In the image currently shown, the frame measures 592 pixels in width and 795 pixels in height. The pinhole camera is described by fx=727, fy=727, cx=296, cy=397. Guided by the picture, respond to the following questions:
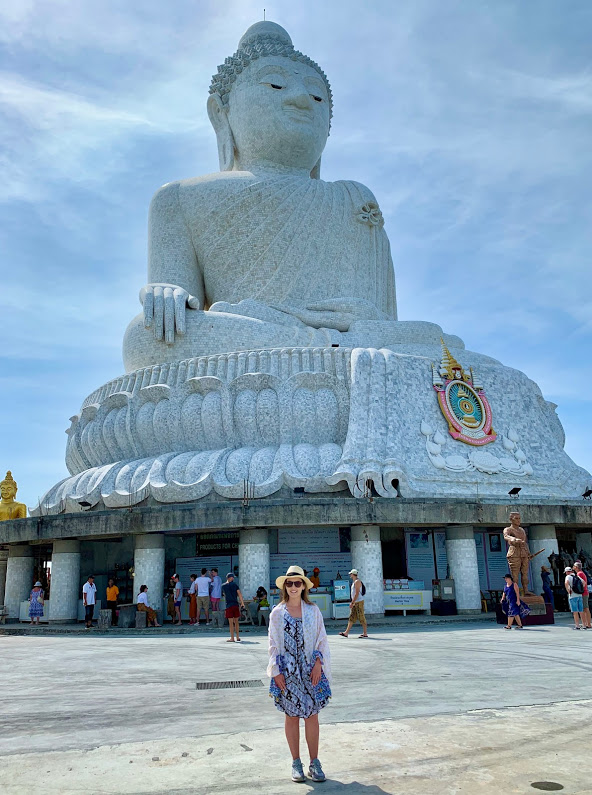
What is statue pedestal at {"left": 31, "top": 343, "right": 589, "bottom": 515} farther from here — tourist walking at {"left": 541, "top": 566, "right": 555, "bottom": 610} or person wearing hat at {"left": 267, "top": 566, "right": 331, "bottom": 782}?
person wearing hat at {"left": 267, "top": 566, "right": 331, "bottom": 782}

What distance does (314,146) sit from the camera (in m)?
21.8

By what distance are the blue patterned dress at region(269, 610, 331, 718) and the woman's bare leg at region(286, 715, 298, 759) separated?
0.03 meters

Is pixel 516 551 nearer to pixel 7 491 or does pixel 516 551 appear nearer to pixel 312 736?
pixel 312 736

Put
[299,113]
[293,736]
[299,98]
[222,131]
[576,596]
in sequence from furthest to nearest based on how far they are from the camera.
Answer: [222,131] < [299,113] < [299,98] < [576,596] < [293,736]

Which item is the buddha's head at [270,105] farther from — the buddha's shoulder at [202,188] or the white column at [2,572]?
the white column at [2,572]

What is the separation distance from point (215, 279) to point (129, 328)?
10.8 feet

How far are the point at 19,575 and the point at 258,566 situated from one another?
612 centimetres

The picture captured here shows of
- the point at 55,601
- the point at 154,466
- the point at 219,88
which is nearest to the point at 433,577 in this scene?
the point at 154,466

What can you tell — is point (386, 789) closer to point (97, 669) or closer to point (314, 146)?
point (97, 669)

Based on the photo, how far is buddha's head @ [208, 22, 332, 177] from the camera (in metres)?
21.0

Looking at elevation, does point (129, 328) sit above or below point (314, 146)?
below

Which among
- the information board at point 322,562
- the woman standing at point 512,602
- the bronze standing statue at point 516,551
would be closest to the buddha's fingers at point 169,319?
the information board at point 322,562

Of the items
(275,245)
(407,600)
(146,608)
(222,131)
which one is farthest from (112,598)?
(222,131)

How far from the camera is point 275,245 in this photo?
64.7 ft
